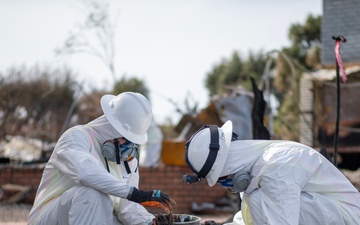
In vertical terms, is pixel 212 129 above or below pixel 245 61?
above

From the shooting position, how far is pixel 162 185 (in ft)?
31.5

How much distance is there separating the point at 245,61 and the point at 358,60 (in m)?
22.0

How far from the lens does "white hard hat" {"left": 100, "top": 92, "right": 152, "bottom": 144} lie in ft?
14.3

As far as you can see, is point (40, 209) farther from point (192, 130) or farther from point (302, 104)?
point (302, 104)

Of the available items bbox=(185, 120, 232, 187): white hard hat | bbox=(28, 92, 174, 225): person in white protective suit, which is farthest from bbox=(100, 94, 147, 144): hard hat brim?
bbox=(185, 120, 232, 187): white hard hat

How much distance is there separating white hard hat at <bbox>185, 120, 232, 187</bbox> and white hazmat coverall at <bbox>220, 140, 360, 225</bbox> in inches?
2.4

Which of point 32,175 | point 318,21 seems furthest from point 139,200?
point 318,21

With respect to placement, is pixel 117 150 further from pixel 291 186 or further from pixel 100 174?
pixel 291 186

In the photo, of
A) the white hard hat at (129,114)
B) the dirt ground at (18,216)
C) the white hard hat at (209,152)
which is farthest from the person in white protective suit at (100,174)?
the dirt ground at (18,216)

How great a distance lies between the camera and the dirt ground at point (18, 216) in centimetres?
778

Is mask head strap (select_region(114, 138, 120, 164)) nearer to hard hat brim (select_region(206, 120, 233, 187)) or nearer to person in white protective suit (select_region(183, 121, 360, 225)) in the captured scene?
person in white protective suit (select_region(183, 121, 360, 225))

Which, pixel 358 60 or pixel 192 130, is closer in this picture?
pixel 192 130

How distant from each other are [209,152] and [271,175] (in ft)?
1.31

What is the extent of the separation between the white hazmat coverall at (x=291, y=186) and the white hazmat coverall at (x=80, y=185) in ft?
2.78
